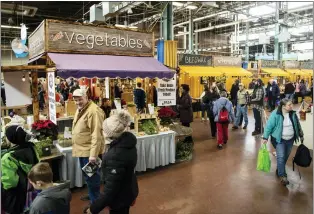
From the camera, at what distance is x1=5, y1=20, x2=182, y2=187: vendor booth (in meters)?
4.41

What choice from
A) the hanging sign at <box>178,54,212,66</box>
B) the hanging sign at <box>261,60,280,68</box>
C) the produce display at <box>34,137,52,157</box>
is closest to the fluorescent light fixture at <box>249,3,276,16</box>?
the hanging sign at <box>261,60,280,68</box>

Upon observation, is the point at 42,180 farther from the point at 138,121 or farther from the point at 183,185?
the point at 138,121

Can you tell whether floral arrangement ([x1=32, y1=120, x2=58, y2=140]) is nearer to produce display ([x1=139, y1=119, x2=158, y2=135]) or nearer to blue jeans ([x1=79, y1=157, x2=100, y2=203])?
blue jeans ([x1=79, y1=157, x2=100, y2=203])

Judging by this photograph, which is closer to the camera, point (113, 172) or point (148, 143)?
point (113, 172)

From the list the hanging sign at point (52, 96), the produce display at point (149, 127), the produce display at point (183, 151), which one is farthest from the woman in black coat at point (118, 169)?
the produce display at point (183, 151)

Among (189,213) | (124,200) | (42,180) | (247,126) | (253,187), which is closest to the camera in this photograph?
(42,180)

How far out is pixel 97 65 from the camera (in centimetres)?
491

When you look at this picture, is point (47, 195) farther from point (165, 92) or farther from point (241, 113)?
point (241, 113)

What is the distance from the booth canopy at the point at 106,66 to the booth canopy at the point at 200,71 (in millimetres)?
4989

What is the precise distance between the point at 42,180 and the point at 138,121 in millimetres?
3481

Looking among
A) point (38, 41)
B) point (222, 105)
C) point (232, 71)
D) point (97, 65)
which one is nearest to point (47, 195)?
point (97, 65)

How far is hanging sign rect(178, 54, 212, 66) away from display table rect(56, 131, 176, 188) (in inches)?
238

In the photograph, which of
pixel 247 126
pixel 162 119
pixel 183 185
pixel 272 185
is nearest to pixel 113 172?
pixel 183 185

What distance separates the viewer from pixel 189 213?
12.1ft
